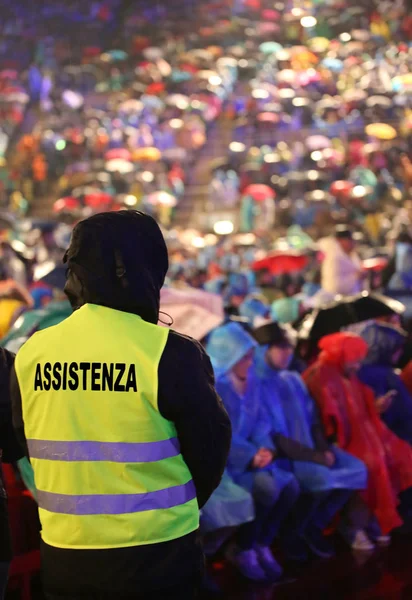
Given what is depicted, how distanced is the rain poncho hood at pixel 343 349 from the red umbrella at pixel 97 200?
39.1ft

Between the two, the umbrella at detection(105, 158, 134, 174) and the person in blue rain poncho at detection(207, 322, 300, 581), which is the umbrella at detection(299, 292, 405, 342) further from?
the umbrella at detection(105, 158, 134, 174)

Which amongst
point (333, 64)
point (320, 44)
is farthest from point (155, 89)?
point (333, 64)

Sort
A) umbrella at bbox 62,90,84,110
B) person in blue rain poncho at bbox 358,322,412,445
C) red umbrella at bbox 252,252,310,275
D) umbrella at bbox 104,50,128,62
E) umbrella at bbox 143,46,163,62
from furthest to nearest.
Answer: umbrella at bbox 143,46,163,62 → umbrella at bbox 104,50,128,62 → umbrella at bbox 62,90,84,110 → red umbrella at bbox 252,252,310,275 → person in blue rain poncho at bbox 358,322,412,445

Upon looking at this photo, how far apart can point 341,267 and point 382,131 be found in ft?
36.3

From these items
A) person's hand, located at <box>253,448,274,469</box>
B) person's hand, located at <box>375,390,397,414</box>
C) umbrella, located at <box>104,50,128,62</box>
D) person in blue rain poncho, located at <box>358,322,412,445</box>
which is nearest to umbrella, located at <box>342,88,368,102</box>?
umbrella, located at <box>104,50,128,62</box>

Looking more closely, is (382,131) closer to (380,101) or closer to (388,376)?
(380,101)

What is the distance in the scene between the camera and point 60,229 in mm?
12727

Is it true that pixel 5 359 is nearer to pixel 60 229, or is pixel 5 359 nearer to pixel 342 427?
pixel 342 427

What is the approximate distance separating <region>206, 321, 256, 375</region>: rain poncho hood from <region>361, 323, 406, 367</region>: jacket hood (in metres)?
1.36

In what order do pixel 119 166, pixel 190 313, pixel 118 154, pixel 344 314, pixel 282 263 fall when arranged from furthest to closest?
pixel 118 154 → pixel 119 166 → pixel 282 263 → pixel 344 314 → pixel 190 313

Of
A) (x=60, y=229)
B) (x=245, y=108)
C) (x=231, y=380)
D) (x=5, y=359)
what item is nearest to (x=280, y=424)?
(x=231, y=380)

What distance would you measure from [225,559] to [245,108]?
18.8 m

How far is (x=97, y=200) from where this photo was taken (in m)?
17.3

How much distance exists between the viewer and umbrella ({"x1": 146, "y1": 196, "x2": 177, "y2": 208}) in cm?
1919
